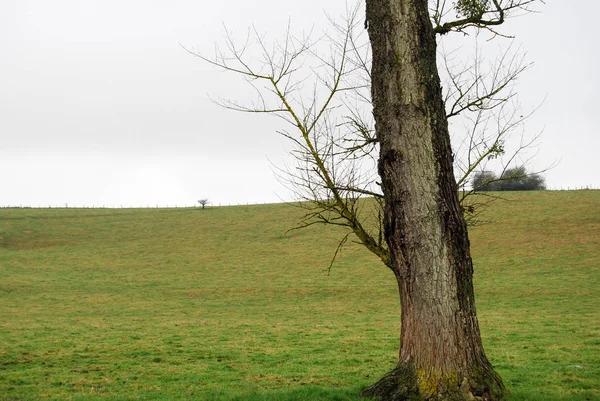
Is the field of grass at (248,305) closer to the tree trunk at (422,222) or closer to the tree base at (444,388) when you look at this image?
the tree base at (444,388)

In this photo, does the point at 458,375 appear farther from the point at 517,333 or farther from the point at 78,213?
the point at 78,213

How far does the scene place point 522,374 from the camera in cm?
1260

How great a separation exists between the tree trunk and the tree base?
1 cm

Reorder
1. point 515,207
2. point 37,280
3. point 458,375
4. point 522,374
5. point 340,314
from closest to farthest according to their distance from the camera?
Result: point 458,375 → point 522,374 → point 340,314 → point 37,280 → point 515,207

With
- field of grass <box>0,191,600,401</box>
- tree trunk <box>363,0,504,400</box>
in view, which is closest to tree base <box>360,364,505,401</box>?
tree trunk <box>363,0,504,400</box>

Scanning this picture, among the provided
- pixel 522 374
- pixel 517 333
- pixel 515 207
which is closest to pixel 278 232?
pixel 515 207

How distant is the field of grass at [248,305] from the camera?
1341cm

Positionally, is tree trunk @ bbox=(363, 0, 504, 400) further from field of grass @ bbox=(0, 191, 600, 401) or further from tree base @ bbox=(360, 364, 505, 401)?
field of grass @ bbox=(0, 191, 600, 401)

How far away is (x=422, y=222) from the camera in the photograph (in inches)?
314

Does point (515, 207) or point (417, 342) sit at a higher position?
point (515, 207)

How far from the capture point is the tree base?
773 centimetres

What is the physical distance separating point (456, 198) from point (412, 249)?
3.04 ft

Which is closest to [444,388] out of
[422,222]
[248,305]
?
[422,222]

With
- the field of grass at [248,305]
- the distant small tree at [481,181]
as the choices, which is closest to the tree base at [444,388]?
the field of grass at [248,305]
